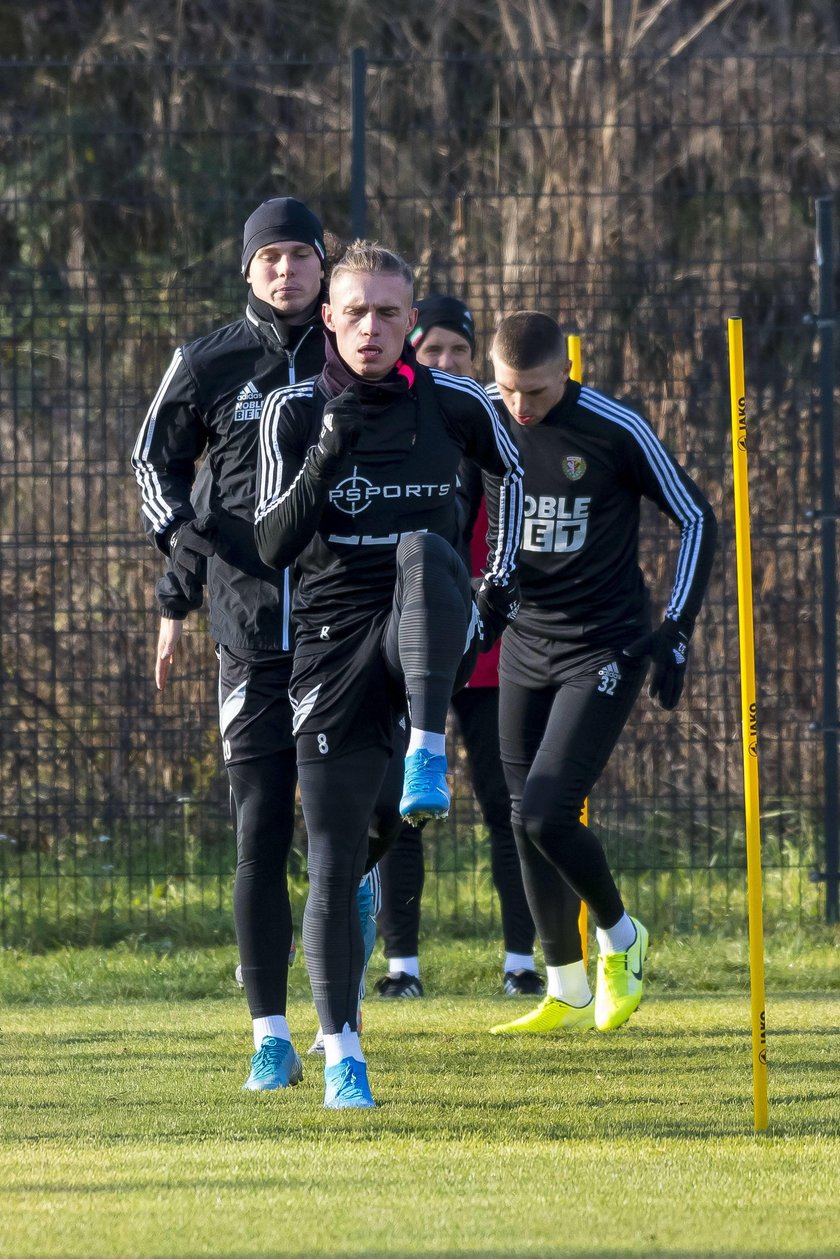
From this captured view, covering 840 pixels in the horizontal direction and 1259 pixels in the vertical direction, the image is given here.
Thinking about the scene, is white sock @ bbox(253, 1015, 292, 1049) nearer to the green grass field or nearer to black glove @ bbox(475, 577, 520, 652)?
the green grass field

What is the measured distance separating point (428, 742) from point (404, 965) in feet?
9.40

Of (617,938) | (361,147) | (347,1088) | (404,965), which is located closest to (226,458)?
(347,1088)

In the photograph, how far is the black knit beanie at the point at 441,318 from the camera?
22.2 feet

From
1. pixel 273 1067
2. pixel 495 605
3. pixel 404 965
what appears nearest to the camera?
pixel 273 1067

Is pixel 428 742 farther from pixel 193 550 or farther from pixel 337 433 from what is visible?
pixel 193 550

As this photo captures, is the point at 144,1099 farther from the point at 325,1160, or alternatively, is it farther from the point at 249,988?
the point at 325,1160

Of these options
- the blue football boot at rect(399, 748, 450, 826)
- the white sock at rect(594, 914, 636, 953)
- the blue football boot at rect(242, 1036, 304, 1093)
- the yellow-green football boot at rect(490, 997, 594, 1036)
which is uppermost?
the blue football boot at rect(399, 748, 450, 826)

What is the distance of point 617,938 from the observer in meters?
5.99

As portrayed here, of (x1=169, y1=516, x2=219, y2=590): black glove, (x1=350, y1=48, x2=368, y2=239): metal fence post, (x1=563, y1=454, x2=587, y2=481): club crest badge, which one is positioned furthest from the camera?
(x1=350, y1=48, x2=368, y2=239): metal fence post

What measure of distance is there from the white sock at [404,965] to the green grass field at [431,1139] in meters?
0.19

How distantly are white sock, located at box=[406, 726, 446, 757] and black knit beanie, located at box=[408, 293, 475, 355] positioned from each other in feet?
8.74

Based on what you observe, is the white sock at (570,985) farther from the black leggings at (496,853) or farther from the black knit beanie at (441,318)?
the black knit beanie at (441,318)

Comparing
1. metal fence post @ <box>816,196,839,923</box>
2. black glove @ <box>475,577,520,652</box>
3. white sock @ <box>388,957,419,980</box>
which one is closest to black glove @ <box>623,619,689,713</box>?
black glove @ <box>475,577,520,652</box>

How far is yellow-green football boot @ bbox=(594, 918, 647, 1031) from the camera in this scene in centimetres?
599
